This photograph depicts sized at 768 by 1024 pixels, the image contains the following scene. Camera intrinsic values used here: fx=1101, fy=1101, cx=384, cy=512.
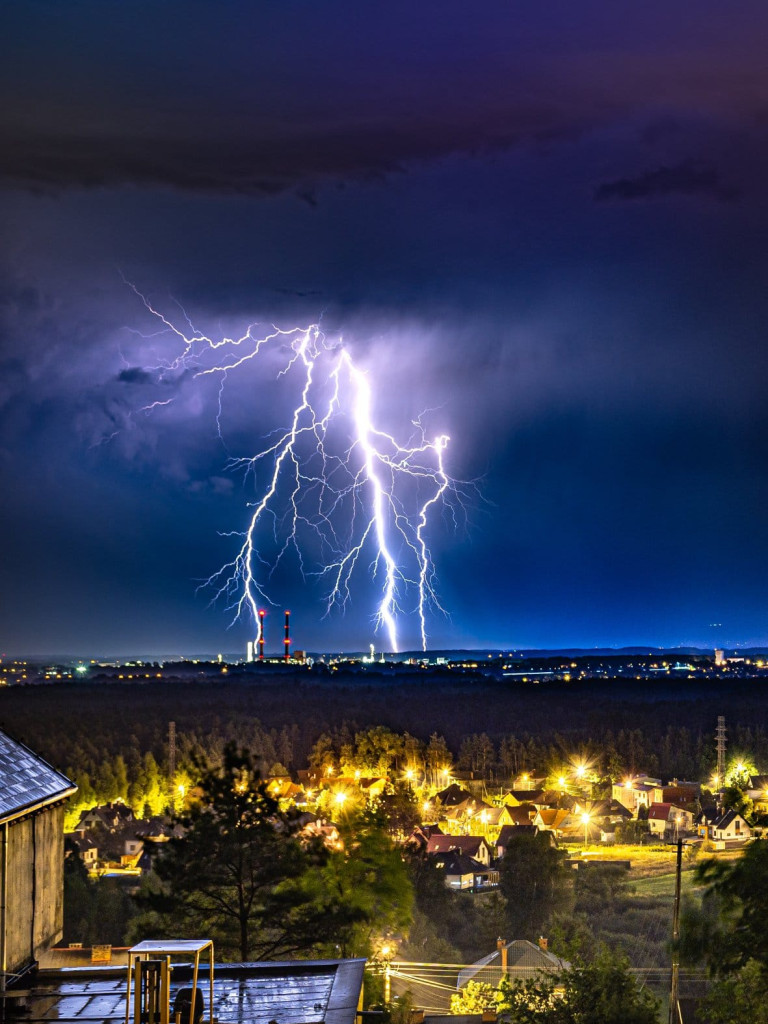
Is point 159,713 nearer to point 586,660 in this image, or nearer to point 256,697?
point 256,697

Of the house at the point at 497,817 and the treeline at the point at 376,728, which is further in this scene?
the treeline at the point at 376,728

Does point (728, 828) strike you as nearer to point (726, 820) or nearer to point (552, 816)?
point (726, 820)

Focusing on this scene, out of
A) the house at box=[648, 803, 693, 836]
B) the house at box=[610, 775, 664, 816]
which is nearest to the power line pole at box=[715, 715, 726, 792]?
the house at box=[610, 775, 664, 816]

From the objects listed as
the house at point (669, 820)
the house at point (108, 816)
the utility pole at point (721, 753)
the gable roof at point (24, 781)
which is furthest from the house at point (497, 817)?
the gable roof at point (24, 781)

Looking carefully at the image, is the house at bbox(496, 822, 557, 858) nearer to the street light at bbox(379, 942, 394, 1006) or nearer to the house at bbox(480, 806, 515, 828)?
the house at bbox(480, 806, 515, 828)

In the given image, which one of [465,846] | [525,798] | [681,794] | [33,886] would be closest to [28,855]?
[33,886]

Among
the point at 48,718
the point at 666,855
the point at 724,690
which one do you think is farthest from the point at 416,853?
the point at 724,690

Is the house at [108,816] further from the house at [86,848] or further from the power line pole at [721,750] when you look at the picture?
the power line pole at [721,750]
